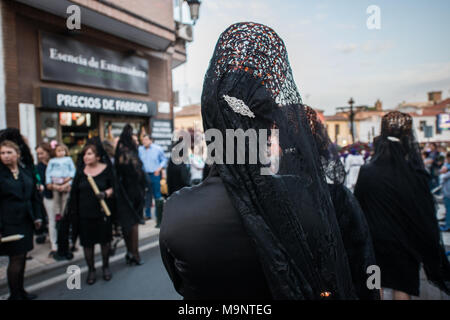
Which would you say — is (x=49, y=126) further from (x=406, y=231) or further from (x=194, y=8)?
(x=406, y=231)

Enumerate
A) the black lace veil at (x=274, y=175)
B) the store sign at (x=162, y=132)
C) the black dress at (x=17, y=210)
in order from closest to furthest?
1. the black lace veil at (x=274, y=175)
2. the black dress at (x=17, y=210)
3. the store sign at (x=162, y=132)

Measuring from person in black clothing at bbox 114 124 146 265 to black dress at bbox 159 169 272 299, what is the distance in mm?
3842

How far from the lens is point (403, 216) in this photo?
8.73 feet

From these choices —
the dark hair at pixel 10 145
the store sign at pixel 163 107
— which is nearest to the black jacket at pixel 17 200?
the dark hair at pixel 10 145

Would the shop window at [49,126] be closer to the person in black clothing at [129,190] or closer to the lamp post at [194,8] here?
the person in black clothing at [129,190]

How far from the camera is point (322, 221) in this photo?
1123 millimetres

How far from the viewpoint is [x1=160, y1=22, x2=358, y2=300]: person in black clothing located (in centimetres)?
103

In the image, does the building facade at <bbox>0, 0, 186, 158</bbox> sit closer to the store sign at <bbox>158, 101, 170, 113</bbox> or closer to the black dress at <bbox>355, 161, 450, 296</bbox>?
the store sign at <bbox>158, 101, 170, 113</bbox>

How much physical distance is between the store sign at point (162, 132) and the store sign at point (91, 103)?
50cm

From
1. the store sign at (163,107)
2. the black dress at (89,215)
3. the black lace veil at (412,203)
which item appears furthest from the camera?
the store sign at (163,107)

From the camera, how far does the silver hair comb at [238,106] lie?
105 centimetres

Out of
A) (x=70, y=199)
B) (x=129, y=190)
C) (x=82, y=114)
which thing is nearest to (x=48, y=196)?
(x=70, y=199)

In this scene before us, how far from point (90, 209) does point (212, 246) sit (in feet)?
12.1

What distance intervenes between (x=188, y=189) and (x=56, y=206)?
5359mm
